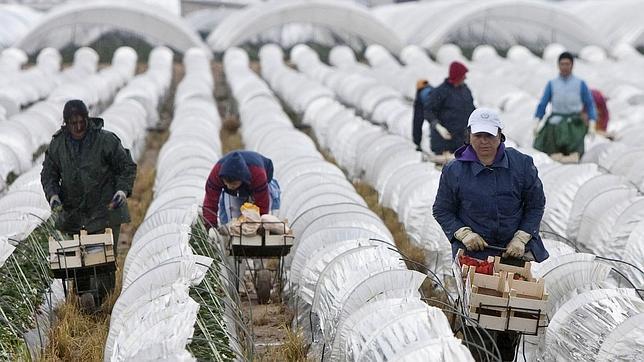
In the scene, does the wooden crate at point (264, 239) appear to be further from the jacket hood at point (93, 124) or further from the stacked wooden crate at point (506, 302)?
the stacked wooden crate at point (506, 302)

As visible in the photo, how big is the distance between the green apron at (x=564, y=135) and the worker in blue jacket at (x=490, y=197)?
17.7 ft

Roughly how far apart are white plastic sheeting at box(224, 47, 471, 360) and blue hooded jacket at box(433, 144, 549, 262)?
0.49 m

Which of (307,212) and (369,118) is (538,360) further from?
(369,118)

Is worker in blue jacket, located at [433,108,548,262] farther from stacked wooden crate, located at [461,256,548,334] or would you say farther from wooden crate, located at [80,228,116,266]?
wooden crate, located at [80,228,116,266]

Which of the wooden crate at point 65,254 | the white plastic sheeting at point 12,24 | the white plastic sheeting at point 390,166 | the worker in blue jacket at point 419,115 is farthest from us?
the white plastic sheeting at point 12,24

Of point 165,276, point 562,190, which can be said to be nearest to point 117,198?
point 165,276

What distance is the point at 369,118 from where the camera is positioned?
19172mm

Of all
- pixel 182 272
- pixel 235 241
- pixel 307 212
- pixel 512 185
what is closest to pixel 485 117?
pixel 512 185

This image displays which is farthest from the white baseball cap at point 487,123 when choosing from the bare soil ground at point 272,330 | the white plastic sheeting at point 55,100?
the white plastic sheeting at point 55,100

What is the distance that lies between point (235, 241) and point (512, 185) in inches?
98.1

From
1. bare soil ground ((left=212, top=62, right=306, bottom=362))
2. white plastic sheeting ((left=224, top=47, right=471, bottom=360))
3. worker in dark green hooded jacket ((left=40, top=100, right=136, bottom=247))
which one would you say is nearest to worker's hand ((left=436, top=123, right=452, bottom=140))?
white plastic sheeting ((left=224, top=47, right=471, bottom=360))

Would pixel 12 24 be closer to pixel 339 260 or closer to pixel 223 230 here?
pixel 223 230

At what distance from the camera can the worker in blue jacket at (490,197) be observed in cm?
515

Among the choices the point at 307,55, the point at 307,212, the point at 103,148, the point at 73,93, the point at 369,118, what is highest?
the point at 307,55
